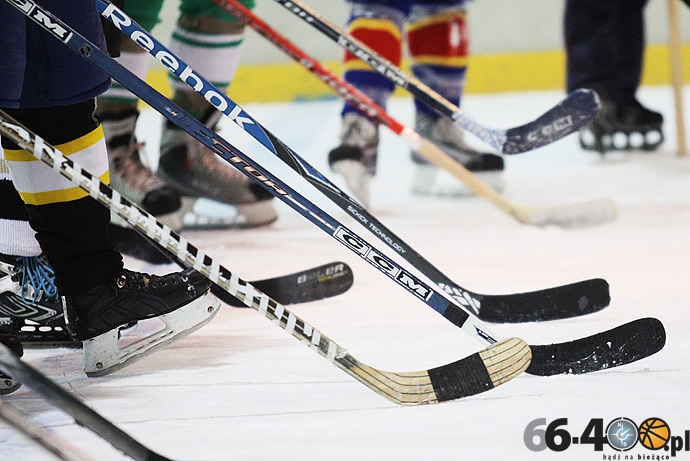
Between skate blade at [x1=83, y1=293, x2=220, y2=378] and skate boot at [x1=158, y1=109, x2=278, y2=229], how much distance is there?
0.92 metres

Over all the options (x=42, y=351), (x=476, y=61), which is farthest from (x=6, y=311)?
(x=476, y=61)

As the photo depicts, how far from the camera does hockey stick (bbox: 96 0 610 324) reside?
4.50 feet

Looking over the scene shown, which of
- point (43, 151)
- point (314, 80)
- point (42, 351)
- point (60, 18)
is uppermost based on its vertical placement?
point (314, 80)

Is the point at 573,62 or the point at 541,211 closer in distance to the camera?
the point at 541,211

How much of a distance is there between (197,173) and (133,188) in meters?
0.24

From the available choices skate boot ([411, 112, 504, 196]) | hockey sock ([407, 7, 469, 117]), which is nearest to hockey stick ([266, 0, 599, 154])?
skate boot ([411, 112, 504, 196])

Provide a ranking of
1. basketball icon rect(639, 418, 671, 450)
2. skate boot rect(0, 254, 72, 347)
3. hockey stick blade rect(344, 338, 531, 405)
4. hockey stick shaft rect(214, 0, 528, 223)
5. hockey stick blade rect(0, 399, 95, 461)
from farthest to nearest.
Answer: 1. hockey stick shaft rect(214, 0, 528, 223)
2. skate boot rect(0, 254, 72, 347)
3. hockey stick blade rect(344, 338, 531, 405)
4. basketball icon rect(639, 418, 671, 450)
5. hockey stick blade rect(0, 399, 95, 461)

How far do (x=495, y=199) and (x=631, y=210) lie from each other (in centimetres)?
51

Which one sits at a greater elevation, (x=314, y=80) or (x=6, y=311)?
(x=314, y=80)

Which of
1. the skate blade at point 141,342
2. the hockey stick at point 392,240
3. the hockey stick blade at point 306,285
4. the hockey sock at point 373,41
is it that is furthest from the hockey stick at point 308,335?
the hockey sock at point 373,41

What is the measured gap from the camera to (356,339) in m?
1.45

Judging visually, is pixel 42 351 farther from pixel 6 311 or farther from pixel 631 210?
pixel 631 210

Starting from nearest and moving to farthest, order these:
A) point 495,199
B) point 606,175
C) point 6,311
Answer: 1. point 6,311
2. point 495,199
3. point 606,175

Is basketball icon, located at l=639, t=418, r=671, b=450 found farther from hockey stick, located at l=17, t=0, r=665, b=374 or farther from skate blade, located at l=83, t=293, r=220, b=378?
skate blade, located at l=83, t=293, r=220, b=378
